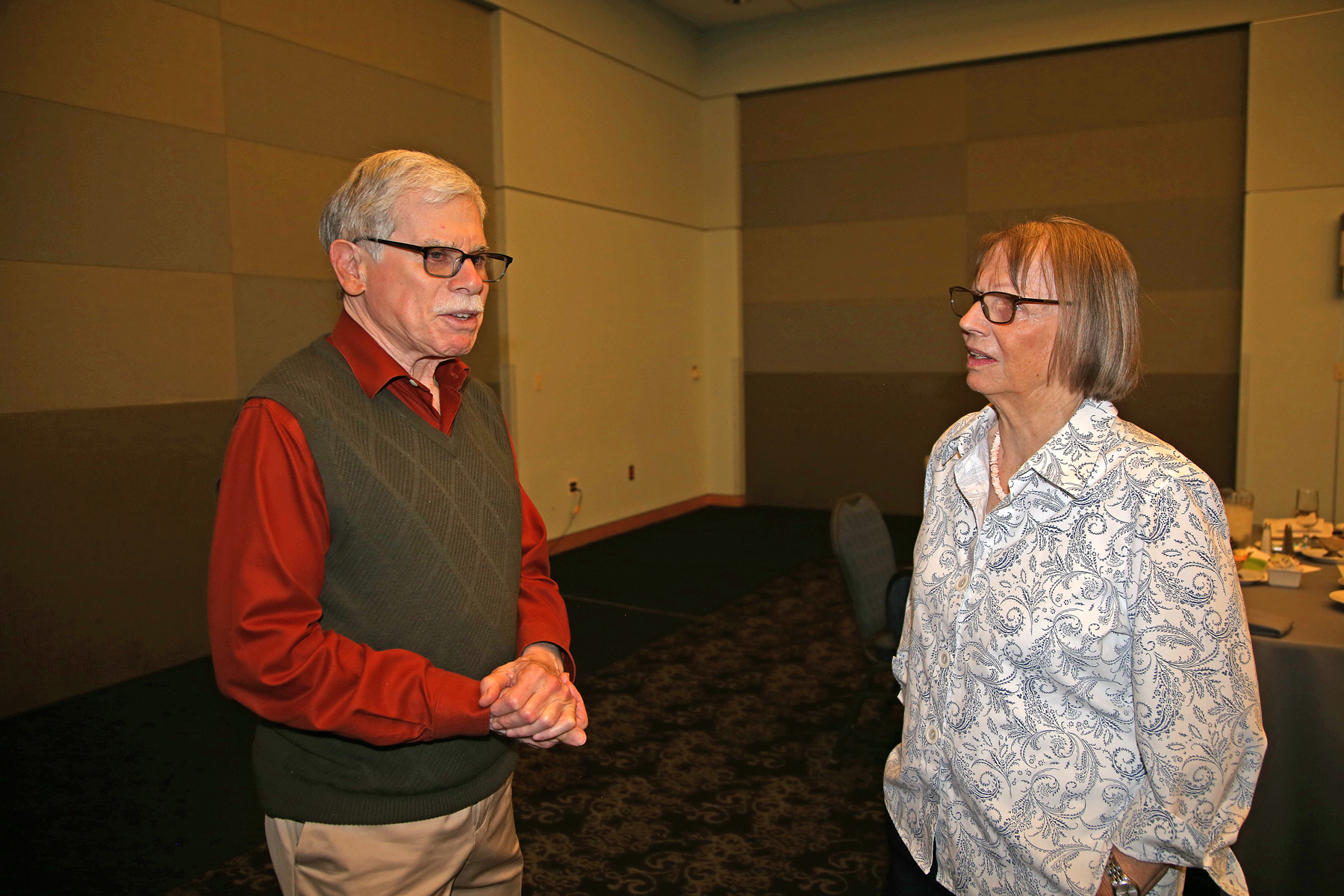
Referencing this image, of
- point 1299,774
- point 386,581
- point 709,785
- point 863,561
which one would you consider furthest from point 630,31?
point 386,581

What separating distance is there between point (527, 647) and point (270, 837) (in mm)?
474

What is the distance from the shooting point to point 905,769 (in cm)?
152

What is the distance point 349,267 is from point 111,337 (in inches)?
128

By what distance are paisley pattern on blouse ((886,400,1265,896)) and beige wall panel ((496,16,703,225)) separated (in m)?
5.36

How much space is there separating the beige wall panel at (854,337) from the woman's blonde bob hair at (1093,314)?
597 centimetres

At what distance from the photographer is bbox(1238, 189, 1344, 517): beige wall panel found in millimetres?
6344

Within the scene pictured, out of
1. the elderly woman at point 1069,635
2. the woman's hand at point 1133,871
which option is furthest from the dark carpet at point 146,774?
the woman's hand at point 1133,871

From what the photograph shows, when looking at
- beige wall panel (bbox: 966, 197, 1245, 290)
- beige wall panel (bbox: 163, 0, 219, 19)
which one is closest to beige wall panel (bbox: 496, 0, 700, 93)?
beige wall panel (bbox: 163, 0, 219, 19)

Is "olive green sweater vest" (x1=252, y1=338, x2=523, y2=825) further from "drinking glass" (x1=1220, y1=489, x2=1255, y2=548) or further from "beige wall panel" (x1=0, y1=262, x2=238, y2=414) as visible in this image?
"beige wall panel" (x1=0, y1=262, x2=238, y2=414)

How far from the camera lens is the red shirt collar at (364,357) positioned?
1383 millimetres

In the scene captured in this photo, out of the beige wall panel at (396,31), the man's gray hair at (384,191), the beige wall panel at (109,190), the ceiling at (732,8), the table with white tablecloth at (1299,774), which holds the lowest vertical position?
the table with white tablecloth at (1299,774)

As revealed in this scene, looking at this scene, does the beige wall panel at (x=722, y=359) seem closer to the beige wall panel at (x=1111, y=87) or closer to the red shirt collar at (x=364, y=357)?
the beige wall panel at (x=1111, y=87)

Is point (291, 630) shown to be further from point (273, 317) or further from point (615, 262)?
point (615, 262)

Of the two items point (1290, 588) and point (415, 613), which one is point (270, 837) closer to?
point (415, 613)
